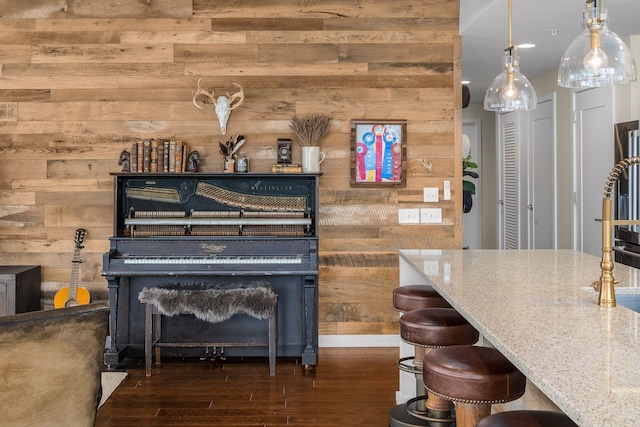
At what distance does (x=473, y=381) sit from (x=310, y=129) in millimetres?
3273

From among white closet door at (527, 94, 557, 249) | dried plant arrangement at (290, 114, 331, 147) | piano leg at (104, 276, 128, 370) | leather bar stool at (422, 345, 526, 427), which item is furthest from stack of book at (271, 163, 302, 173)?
white closet door at (527, 94, 557, 249)

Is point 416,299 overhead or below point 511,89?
below

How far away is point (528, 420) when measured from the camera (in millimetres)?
1882

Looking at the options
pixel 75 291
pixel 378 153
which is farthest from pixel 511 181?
pixel 75 291

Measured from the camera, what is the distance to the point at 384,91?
17.8 feet

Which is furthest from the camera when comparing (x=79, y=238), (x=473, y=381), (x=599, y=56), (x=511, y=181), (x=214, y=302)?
(x=511, y=181)

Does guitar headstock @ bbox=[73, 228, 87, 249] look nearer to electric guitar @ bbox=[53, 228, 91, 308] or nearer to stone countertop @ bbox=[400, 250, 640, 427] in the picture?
electric guitar @ bbox=[53, 228, 91, 308]

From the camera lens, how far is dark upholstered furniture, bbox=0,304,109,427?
7.36 ft

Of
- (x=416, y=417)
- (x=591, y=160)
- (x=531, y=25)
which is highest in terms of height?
(x=531, y=25)

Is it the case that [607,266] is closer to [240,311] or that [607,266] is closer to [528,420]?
[528,420]

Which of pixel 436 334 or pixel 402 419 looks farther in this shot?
pixel 402 419

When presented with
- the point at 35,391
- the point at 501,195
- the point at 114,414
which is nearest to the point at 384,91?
the point at 114,414

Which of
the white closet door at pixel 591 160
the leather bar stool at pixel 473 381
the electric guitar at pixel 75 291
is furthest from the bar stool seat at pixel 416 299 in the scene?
the white closet door at pixel 591 160

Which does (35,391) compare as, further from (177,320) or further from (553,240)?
(553,240)
